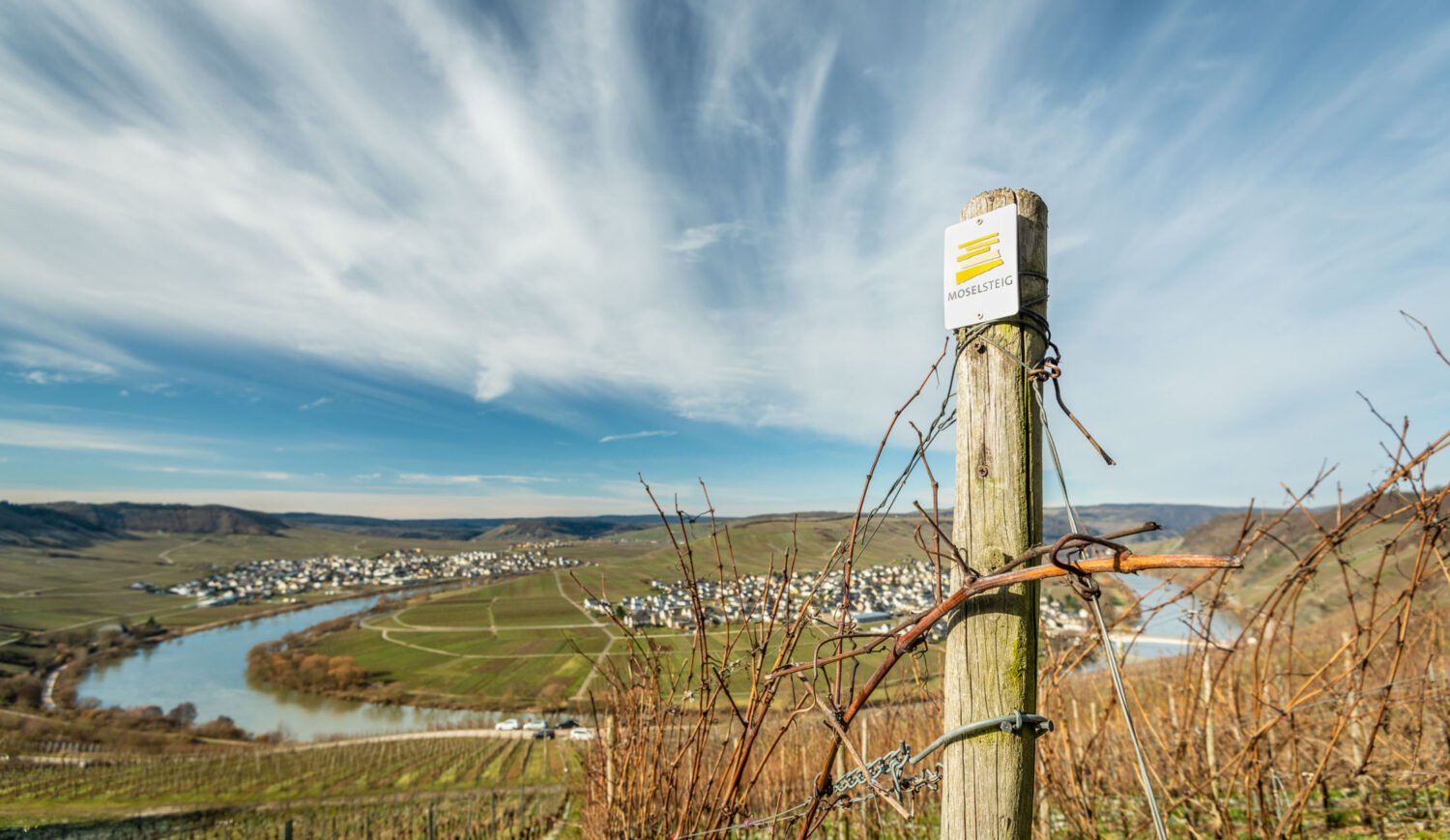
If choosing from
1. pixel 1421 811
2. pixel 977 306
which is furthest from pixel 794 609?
pixel 1421 811

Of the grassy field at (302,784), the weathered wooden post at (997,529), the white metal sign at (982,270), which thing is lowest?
the grassy field at (302,784)

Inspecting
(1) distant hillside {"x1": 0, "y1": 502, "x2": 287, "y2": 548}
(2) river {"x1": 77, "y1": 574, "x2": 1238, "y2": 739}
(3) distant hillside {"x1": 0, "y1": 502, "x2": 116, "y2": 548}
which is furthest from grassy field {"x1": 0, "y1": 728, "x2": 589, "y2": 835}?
(1) distant hillside {"x1": 0, "y1": 502, "x2": 287, "y2": 548}

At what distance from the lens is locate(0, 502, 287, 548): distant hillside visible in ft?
471

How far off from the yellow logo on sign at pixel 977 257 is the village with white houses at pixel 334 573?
100697mm

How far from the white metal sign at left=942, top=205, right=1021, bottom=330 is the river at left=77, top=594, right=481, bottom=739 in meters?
50.8

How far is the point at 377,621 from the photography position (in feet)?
246

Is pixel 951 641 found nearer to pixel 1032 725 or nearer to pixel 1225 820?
pixel 1032 725

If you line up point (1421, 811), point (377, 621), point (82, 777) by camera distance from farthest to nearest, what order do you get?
point (377, 621)
point (82, 777)
point (1421, 811)

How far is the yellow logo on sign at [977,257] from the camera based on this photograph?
4.80ft

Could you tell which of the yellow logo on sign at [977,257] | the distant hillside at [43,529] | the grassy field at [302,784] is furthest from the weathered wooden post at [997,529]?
the distant hillside at [43,529]

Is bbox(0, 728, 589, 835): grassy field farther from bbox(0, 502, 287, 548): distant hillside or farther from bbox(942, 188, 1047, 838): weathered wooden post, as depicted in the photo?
bbox(0, 502, 287, 548): distant hillside

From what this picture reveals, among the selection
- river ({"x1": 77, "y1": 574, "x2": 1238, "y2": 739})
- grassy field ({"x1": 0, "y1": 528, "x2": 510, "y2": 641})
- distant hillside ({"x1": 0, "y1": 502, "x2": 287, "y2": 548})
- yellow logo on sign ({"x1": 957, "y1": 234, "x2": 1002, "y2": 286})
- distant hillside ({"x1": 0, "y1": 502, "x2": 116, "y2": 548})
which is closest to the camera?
yellow logo on sign ({"x1": 957, "y1": 234, "x2": 1002, "y2": 286})

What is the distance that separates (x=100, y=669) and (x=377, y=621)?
27.5 metres

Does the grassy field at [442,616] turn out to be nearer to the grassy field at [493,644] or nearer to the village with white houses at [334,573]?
the grassy field at [493,644]
